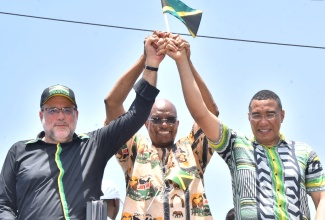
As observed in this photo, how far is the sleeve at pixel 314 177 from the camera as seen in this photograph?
557 cm

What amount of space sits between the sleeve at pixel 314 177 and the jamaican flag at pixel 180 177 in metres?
0.88

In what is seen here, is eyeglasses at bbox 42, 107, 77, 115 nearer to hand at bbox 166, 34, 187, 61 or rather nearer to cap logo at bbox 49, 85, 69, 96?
cap logo at bbox 49, 85, 69, 96

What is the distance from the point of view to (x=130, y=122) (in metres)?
5.36

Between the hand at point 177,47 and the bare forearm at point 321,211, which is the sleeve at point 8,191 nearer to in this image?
the hand at point 177,47

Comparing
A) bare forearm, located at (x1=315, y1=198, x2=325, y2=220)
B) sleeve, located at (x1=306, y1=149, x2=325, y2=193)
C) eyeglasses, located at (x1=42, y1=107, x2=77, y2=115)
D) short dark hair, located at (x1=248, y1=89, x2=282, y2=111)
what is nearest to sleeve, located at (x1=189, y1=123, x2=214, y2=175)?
short dark hair, located at (x1=248, y1=89, x2=282, y2=111)

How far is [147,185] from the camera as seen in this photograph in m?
5.68

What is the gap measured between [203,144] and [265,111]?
584 mm

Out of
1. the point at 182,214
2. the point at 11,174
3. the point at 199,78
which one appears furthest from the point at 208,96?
the point at 11,174

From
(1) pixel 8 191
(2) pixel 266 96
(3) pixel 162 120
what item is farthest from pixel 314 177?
(1) pixel 8 191

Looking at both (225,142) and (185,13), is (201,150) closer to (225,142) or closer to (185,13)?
(225,142)

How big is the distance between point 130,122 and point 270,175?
3.61ft

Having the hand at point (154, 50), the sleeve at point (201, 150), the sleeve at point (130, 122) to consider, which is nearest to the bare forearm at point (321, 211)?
the sleeve at point (201, 150)

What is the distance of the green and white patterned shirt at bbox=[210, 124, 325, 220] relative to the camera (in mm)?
5355

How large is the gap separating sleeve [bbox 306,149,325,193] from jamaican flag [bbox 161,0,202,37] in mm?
1385
